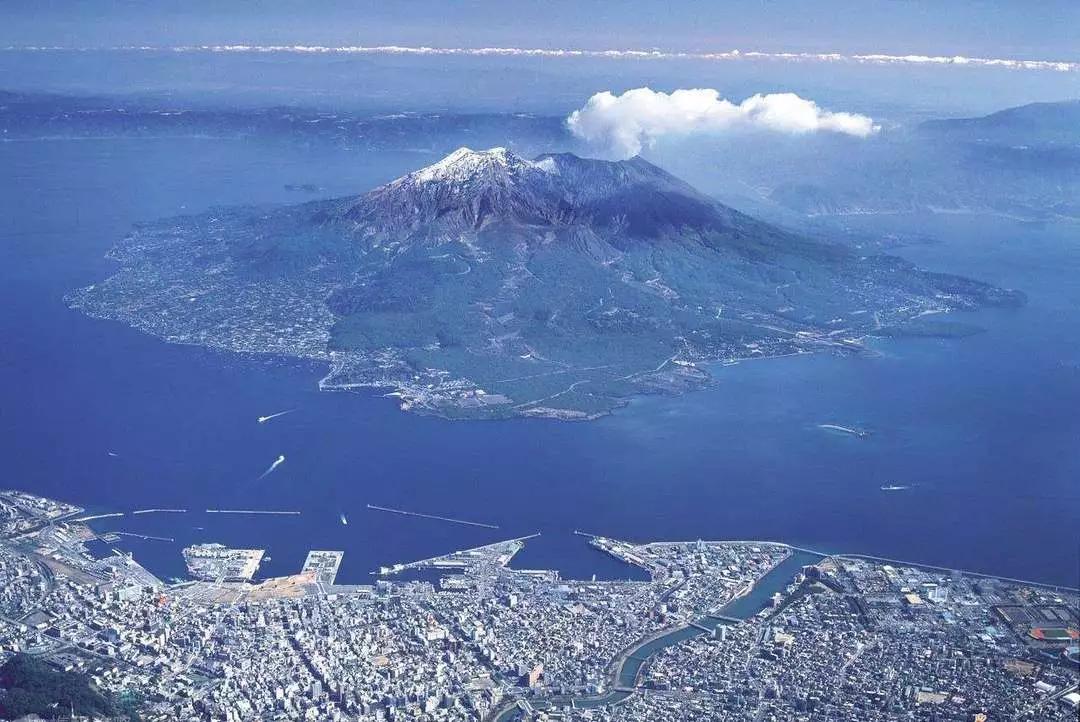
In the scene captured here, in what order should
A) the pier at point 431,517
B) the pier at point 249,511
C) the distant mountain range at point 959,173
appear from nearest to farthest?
the pier at point 431,517
the pier at point 249,511
the distant mountain range at point 959,173

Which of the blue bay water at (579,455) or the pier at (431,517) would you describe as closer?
the blue bay water at (579,455)

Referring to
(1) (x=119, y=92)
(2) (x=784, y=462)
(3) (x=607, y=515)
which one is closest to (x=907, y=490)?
(2) (x=784, y=462)

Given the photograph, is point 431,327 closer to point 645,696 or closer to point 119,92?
point 645,696

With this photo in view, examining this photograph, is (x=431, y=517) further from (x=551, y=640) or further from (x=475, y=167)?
(x=475, y=167)

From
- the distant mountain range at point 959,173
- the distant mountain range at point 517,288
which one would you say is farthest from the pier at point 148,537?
the distant mountain range at point 959,173

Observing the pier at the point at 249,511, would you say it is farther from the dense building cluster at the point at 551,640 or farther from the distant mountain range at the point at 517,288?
the distant mountain range at the point at 517,288

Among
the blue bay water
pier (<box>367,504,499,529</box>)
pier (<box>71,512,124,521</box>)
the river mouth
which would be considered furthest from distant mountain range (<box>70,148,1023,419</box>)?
the river mouth
